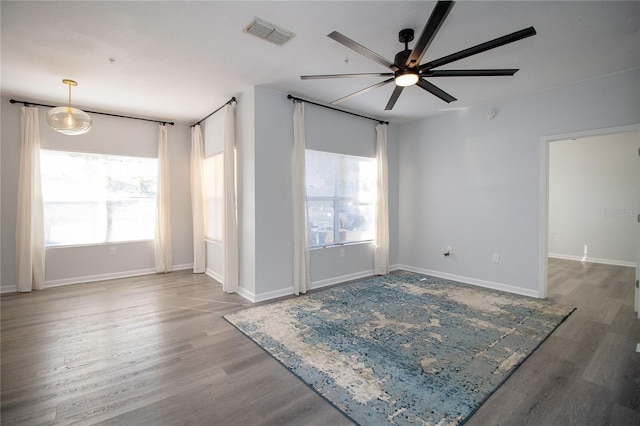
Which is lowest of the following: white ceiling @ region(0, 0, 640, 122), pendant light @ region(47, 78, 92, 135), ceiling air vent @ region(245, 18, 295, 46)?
pendant light @ region(47, 78, 92, 135)

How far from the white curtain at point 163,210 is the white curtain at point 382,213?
3.95 meters

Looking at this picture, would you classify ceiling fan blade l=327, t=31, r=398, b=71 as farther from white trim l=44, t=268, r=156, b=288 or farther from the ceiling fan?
white trim l=44, t=268, r=156, b=288

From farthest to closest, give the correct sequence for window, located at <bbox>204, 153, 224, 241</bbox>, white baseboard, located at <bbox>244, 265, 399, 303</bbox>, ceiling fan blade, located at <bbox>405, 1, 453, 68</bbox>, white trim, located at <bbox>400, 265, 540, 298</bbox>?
window, located at <bbox>204, 153, 224, 241</bbox>, white trim, located at <bbox>400, 265, 540, 298</bbox>, white baseboard, located at <bbox>244, 265, 399, 303</bbox>, ceiling fan blade, located at <bbox>405, 1, 453, 68</bbox>

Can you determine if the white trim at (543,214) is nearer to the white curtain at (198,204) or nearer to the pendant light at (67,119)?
the white curtain at (198,204)

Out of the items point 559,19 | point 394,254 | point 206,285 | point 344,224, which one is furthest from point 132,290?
point 559,19

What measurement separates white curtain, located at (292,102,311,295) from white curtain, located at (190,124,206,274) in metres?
2.25

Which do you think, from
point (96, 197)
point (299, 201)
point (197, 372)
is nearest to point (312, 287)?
point (299, 201)

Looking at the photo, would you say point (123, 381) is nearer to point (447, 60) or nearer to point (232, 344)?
point (232, 344)

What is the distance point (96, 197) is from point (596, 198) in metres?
9.77

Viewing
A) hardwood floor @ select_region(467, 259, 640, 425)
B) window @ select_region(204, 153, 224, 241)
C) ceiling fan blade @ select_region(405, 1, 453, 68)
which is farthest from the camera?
window @ select_region(204, 153, 224, 241)

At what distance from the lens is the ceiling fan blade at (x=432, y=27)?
5.51ft

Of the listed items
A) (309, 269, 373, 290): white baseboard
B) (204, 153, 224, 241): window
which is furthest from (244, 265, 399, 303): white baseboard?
(204, 153, 224, 241): window

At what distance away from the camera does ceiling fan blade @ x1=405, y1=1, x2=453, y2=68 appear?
66.1 inches

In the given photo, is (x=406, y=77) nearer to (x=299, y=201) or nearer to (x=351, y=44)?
(x=351, y=44)
